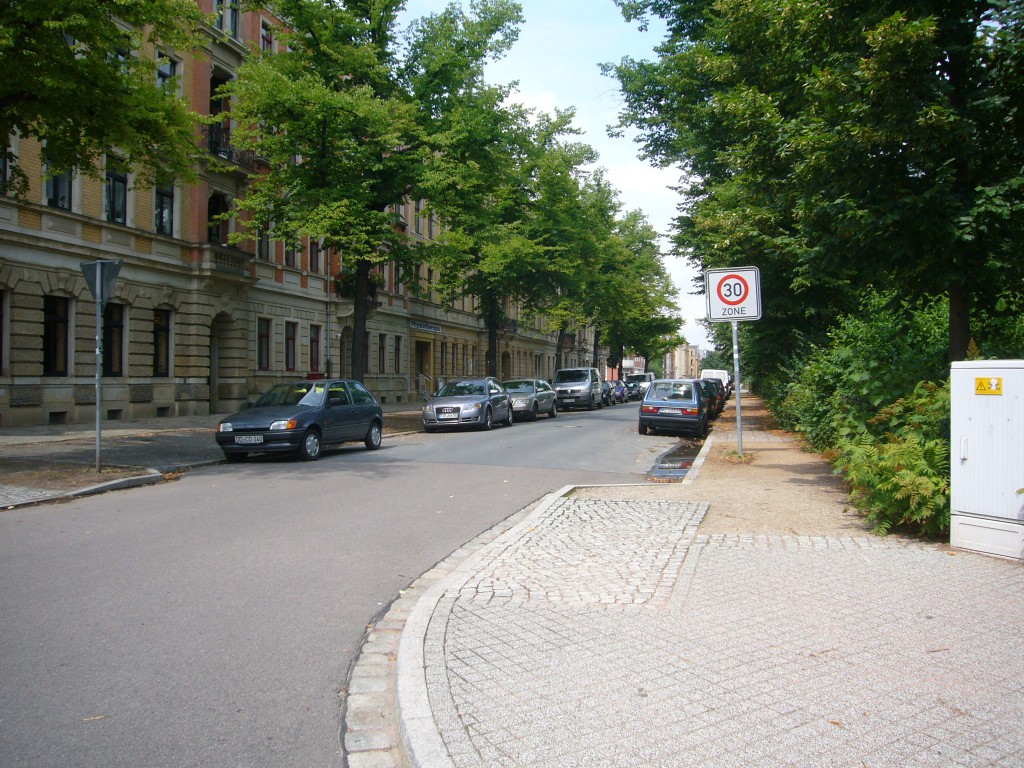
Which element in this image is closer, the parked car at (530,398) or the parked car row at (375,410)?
the parked car row at (375,410)

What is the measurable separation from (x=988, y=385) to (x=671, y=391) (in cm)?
1544

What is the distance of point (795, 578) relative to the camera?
542 cm

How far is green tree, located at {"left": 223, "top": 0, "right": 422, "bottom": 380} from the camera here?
775 inches

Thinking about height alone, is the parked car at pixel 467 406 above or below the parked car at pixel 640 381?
below

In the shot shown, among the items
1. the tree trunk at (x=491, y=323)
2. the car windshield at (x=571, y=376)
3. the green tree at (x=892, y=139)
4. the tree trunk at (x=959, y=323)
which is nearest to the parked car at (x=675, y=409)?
the green tree at (x=892, y=139)

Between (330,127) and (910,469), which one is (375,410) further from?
→ (910,469)

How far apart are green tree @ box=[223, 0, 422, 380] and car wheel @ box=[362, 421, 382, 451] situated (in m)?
5.69

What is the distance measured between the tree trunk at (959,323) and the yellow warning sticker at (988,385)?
7.99 feet

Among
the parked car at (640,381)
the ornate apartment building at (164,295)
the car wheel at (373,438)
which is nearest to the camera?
the car wheel at (373,438)

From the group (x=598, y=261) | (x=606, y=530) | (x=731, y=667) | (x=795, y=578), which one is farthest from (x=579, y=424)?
(x=731, y=667)

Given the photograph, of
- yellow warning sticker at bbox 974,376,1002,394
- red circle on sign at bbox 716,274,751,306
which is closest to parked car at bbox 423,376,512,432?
red circle on sign at bbox 716,274,751,306

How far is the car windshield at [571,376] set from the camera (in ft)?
124

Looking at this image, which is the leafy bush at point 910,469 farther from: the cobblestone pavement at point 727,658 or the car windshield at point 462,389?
the car windshield at point 462,389

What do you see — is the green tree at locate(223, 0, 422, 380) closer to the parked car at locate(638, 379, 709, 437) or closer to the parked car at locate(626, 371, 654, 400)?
the parked car at locate(638, 379, 709, 437)
